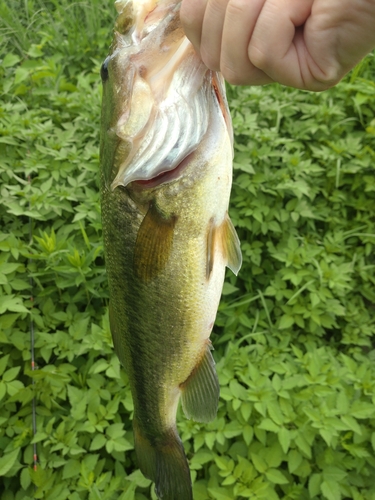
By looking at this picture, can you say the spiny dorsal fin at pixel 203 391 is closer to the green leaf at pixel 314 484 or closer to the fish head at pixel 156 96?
the fish head at pixel 156 96

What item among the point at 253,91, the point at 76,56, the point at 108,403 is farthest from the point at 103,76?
the point at 76,56

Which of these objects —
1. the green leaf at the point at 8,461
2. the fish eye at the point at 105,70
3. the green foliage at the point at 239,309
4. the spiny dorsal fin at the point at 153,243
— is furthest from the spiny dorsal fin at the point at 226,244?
the green leaf at the point at 8,461

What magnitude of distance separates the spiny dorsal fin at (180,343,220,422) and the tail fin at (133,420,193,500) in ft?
0.49

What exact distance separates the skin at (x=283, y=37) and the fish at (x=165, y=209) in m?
0.21

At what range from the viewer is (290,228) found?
121 inches

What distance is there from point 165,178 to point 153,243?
0.20m

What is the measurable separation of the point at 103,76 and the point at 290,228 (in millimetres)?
1985

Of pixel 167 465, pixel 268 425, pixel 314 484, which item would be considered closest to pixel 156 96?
pixel 167 465

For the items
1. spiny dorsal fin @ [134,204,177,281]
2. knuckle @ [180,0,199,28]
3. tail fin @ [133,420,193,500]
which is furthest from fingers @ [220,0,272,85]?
tail fin @ [133,420,193,500]

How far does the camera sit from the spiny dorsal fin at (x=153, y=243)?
1.33m

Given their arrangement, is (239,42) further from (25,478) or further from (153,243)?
(25,478)

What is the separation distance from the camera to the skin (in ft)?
2.61

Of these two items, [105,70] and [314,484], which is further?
[314,484]

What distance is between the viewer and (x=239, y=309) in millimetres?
2848
